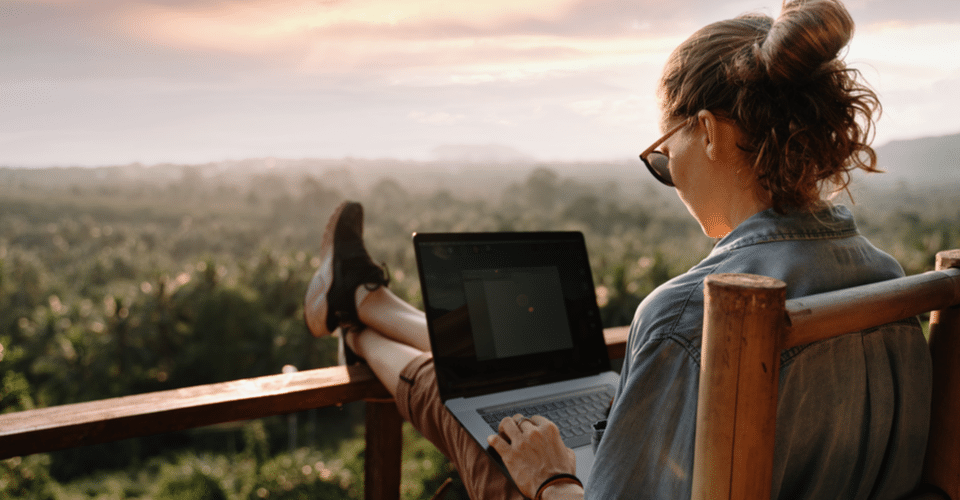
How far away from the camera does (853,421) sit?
0.61m

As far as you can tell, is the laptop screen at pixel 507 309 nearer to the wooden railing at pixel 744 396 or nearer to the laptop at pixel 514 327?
the laptop at pixel 514 327

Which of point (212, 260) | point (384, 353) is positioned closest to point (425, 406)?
point (384, 353)

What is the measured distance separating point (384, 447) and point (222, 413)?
464 millimetres

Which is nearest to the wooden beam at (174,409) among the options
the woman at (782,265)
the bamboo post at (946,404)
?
the woman at (782,265)

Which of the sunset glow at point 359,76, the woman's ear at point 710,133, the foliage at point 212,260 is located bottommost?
the foliage at point 212,260

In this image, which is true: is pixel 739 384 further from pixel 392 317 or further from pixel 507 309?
pixel 392 317

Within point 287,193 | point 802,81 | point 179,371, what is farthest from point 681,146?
point 179,371

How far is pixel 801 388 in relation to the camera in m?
0.56

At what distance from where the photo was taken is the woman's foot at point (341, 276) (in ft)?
5.49

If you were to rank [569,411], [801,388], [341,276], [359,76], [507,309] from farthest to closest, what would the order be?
[359,76], [341,276], [507,309], [569,411], [801,388]

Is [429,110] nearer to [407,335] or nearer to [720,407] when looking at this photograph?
[407,335]

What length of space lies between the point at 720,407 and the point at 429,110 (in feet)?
21.6

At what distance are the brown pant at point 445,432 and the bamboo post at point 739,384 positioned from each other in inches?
19.1

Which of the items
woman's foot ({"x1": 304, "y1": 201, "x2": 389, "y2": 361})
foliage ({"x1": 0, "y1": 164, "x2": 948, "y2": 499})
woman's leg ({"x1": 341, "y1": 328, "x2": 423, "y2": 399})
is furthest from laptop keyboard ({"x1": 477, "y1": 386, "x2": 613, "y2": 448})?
foliage ({"x1": 0, "y1": 164, "x2": 948, "y2": 499})
